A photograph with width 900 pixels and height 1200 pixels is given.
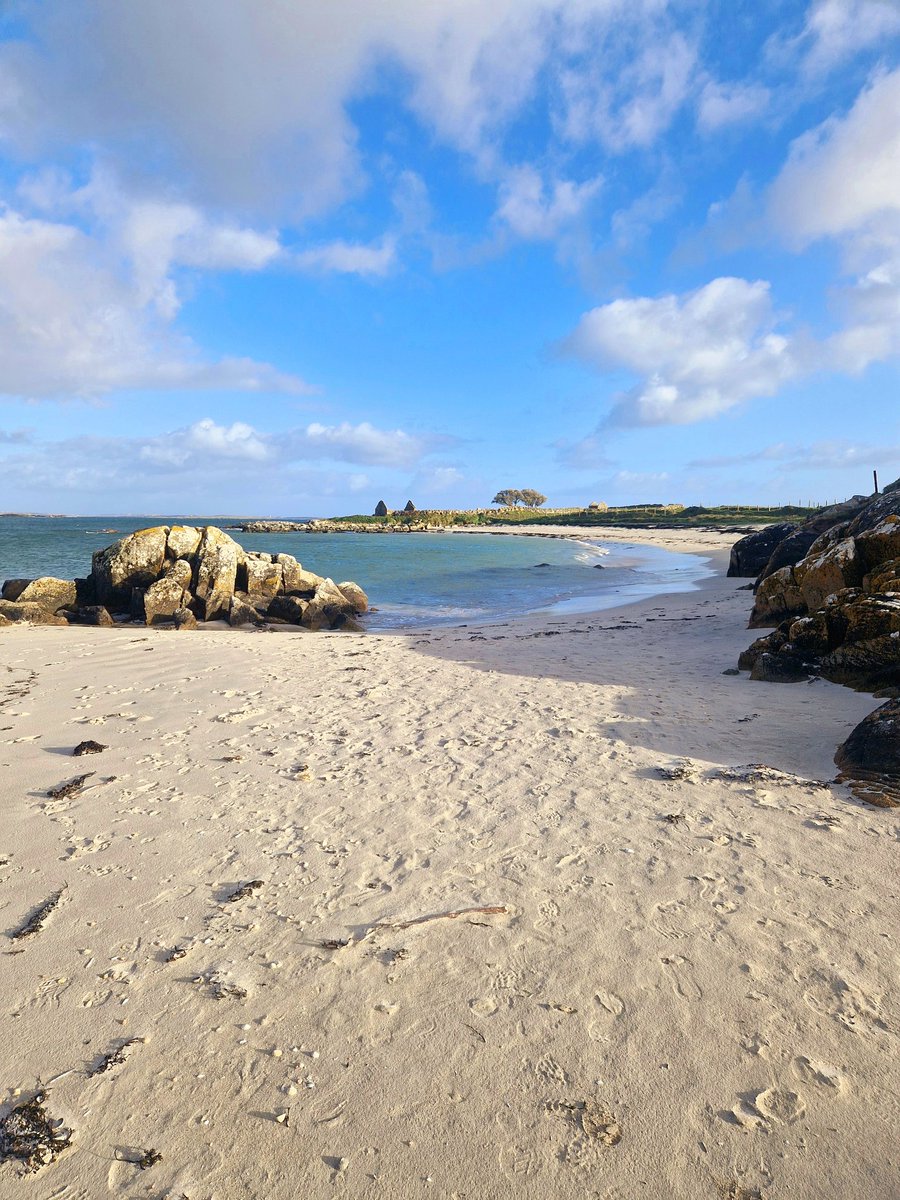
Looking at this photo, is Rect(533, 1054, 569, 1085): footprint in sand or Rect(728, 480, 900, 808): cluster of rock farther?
Rect(728, 480, 900, 808): cluster of rock

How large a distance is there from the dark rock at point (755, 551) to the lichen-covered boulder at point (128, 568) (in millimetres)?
21859

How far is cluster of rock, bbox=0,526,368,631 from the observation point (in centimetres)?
1816

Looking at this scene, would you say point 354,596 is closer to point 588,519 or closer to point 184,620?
point 184,620

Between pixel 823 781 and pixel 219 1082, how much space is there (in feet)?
17.5

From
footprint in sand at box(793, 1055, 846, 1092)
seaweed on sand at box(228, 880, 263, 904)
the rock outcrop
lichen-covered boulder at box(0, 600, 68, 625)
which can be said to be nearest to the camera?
footprint in sand at box(793, 1055, 846, 1092)

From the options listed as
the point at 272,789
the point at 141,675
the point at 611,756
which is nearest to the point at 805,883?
the point at 611,756

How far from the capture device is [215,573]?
19.5m

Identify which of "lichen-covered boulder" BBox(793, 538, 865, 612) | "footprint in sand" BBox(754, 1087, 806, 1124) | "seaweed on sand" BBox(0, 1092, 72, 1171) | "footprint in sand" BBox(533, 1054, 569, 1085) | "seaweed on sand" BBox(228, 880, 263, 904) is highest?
"lichen-covered boulder" BBox(793, 538, 865, 612)

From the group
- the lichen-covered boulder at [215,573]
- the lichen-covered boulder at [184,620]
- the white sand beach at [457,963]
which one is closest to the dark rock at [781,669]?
the white sand beach at [457,963]

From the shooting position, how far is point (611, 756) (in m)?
6.47

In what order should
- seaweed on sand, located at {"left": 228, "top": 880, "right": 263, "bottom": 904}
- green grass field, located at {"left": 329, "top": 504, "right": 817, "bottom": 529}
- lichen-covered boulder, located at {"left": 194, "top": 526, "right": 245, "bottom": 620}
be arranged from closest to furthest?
seaweed on sand, located at {"left": 228, "top": 880, "right": 263, "bottom": 904} → lichen-covered boulder, located at {"left": 194, "top": 526, "right": 245, "bottom": 620} → green grass field, located at {"left": 329, "top": 504, "right": 817, "bottom": 529}

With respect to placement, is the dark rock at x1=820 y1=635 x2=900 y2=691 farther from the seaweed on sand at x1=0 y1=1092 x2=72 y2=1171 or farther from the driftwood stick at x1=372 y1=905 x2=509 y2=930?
the seaweed on sand at x1=0 y1=1092 x2=72 y2=1171

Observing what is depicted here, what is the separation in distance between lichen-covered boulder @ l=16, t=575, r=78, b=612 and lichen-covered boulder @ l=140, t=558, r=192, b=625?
8.81 ft

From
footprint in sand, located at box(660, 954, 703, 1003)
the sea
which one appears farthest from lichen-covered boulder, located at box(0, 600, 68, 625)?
footprint in sand, located at box(660, 954, 703, 1003)
